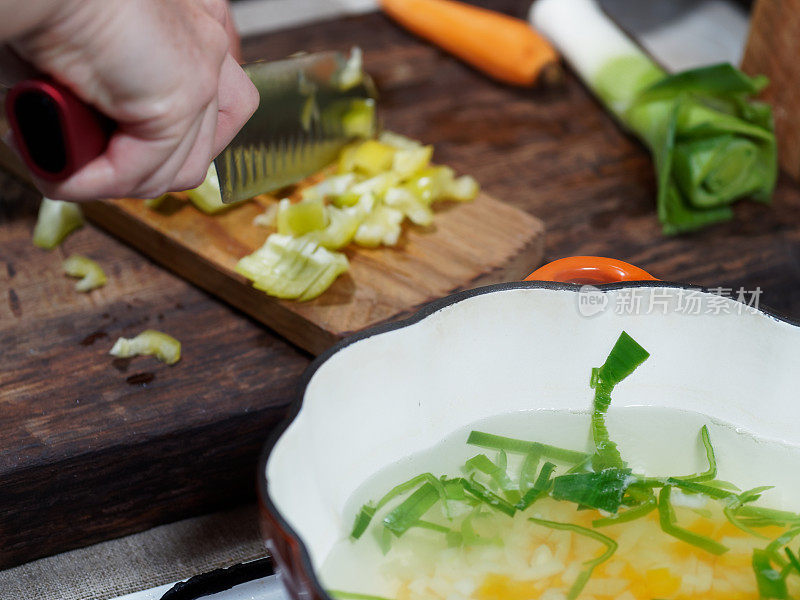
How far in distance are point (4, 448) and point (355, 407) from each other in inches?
17.4

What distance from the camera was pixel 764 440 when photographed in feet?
2.35

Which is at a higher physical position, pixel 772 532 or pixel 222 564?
pixel 772 532

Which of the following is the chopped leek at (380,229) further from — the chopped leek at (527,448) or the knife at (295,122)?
the chopped leek at (527,448)

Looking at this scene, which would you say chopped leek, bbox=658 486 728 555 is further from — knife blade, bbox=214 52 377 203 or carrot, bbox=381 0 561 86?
carrot, bbox=381 0 561 86

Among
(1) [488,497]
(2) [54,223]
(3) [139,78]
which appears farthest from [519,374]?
(2) [54,223]

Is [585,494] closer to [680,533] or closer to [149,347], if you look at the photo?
[680,533]

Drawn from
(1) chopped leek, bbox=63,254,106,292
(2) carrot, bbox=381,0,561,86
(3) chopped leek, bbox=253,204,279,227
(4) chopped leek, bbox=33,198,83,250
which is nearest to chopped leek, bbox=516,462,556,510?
(3) chopped leek, bbox=253,204,279,227

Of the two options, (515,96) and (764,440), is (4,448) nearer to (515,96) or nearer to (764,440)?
(764,440)

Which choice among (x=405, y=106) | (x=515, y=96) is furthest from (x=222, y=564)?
(x=515, y=96)

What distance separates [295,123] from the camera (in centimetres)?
115

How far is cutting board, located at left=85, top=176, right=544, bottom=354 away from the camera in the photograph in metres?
1.02

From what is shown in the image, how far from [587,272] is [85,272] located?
27.4 inches

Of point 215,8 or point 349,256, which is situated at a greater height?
point 215,8

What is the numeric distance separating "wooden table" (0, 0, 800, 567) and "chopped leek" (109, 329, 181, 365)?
0.04ft
